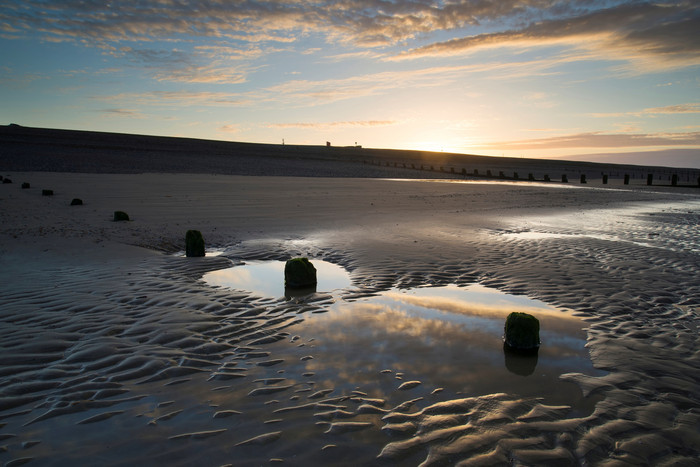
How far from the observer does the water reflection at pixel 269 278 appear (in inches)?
240

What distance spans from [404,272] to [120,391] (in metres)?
4.59

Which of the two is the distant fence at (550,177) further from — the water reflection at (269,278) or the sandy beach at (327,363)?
the water reflection at (269,278)

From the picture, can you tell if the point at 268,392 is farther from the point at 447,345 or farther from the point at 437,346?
the point at 447,345

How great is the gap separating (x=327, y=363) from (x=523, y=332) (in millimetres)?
1929

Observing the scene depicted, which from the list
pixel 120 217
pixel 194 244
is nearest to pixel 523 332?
pixel 194 244

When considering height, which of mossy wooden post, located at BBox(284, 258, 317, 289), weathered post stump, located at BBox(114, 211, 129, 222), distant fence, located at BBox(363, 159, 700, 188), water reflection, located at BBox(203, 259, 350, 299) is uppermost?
distant fence, located at BBox(363, 159, 700, 188)

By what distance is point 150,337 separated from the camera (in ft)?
14.2

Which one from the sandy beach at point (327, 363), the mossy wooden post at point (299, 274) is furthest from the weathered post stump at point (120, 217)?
the mossy wooden post at point (299, 274)

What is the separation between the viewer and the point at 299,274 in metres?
6.21

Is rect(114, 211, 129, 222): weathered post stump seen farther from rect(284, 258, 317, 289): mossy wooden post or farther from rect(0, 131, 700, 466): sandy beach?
rect(284, 258, 317, 289): mossy wooden post

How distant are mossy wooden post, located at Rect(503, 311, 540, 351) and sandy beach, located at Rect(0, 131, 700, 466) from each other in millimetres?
212

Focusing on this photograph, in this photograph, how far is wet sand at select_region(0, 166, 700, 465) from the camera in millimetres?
2748

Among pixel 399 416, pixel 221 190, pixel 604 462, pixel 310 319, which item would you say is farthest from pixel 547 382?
pixel 221 190

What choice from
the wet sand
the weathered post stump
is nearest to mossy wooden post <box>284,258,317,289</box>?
the wet sand
